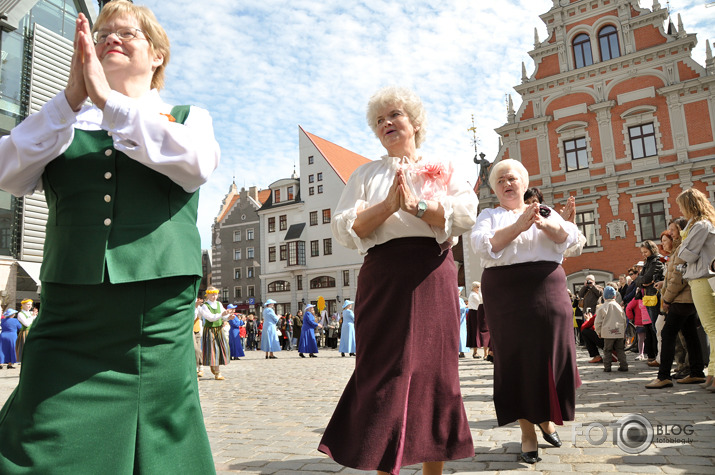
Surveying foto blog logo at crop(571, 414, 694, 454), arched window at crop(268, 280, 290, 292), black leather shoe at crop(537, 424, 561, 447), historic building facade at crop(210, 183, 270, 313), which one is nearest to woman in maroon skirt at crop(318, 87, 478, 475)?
black leather shoe at crop(537, 424, 561, 447)

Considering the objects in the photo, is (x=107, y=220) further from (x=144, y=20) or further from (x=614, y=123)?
(x=614, y=123)

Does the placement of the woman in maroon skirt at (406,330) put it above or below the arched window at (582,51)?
below

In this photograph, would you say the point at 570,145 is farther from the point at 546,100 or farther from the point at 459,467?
the point at 459,467

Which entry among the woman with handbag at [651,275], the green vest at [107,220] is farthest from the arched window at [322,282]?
the green vest at [107,220]

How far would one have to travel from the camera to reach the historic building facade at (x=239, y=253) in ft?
181

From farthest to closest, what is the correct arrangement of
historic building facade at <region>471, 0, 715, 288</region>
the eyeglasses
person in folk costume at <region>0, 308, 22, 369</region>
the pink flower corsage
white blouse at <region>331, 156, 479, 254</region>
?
historic building facade at <region>471, 0, 715, 288</region>, person in folk costume at <region>0, 308, 22, 369</region>, the pink flower corsage, white blouse at <region>331, 156, 479, 254</region>, the eyeglasses

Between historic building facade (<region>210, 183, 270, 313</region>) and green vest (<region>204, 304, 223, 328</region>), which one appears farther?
historic building facade (<region>210, 183, 270, 313</region>)

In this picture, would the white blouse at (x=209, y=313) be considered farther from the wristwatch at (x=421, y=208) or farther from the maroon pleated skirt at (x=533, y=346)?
the wristwatch at (x=421, y=208)

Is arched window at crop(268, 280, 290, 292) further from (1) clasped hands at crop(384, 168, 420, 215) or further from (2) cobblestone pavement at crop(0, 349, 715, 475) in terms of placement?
(1) clasped hands at crop(384, 168, 420, 215)

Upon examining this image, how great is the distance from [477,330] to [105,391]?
13.1 metres

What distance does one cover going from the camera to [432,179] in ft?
9.63

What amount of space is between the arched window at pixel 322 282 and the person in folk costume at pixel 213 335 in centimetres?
3159

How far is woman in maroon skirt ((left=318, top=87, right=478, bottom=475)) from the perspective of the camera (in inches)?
103

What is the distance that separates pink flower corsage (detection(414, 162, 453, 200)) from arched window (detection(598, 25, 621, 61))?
29.3 m
